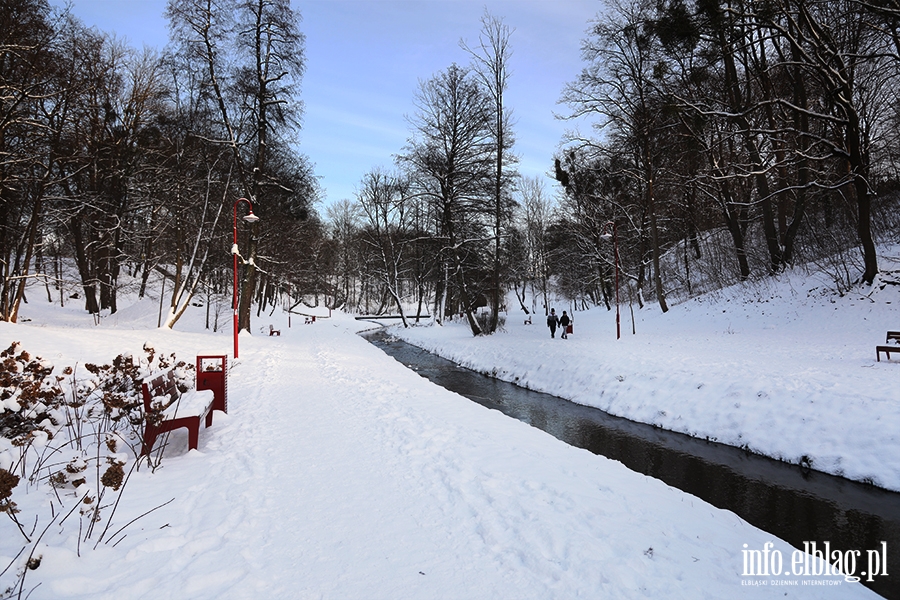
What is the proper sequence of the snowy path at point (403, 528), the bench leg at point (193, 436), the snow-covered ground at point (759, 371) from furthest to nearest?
the snow-covered ground at point (759, 371) → the bench leg at point (193, 436) → the snowy path at point (403, 528)

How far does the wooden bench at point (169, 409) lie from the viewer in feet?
15.4

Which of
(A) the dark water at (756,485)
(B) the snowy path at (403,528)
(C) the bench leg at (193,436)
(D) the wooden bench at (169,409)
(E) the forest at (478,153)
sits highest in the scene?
(E) the forest at (478,153)

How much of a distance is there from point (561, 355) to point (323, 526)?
11.8 metres

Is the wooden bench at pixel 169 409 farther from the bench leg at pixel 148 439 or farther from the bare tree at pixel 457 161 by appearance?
the bare tree at pixel 457 161

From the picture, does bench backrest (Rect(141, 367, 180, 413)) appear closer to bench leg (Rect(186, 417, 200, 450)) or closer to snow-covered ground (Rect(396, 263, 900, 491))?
bench leg (Rect(186, 417, 200, 450))

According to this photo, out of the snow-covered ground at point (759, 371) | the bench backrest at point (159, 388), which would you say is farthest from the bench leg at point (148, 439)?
the snow-covered ground at point (759, 371)

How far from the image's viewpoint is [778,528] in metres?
4.87

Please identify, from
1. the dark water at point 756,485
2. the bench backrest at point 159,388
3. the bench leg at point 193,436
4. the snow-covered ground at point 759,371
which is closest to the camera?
the dark water at point 756,485

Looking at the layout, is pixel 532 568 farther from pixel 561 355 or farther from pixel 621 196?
pixel 621 196

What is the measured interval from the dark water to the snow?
471mm

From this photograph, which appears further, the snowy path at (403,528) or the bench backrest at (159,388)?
the bench backrest at (159,388)

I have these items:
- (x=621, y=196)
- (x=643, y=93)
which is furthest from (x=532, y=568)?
(x=621, y=196)

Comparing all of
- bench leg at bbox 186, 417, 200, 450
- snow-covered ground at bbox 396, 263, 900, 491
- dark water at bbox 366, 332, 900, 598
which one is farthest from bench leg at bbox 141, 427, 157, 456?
snow-covered ground at bbox 396, 263, 900, 491

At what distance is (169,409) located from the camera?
18.2 feet
